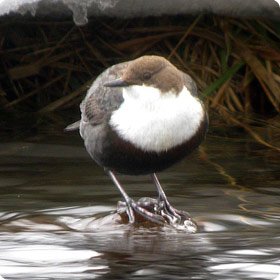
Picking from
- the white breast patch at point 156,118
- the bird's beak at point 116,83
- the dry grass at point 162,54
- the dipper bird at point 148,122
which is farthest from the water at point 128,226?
the dry grass at point 162,54

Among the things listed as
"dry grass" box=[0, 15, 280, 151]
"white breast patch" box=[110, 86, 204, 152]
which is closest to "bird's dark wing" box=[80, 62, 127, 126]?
"white breast patch" box=[110, 86, 204, 152]

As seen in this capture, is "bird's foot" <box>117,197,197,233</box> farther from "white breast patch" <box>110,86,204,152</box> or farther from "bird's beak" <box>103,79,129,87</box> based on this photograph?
"bird's beak" <box>103,79,129,87</box>

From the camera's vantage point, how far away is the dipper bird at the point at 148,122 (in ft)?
12.3

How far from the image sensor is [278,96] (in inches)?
265

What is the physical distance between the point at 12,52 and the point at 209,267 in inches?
183

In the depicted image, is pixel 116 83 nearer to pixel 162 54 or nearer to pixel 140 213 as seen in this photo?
pixel 140 213

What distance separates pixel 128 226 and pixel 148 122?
59 centimetres

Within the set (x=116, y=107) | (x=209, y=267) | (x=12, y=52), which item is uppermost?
(x=12, y=52)

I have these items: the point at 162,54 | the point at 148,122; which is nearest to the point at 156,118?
the point at 148,122

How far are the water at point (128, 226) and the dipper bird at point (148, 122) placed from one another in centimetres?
29

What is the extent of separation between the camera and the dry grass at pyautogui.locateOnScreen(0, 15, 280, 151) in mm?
6797

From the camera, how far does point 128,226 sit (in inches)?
154

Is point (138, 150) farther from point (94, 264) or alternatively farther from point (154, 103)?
point (94, 264)

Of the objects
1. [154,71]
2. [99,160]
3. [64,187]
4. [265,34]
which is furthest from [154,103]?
[265,34]
